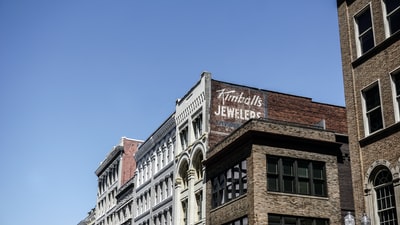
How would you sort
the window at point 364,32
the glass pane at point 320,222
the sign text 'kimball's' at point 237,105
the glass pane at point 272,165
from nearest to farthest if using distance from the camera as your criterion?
the window at point 364,32, the glass pane at point 320,222, the glass pane at point 272,165, the sign text 'kimball's' at point 237,105

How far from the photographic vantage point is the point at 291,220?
35250 millimetres

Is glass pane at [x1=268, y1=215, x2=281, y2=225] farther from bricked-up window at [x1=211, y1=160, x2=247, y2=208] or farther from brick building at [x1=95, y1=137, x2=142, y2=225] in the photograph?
brick building at [x1=95, y1=137, x2=142, y2=225]

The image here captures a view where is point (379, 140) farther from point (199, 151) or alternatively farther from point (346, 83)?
point (199, 151)

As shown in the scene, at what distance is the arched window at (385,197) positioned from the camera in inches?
912

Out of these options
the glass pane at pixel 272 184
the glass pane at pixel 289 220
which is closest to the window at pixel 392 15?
the glass pane at pixel 272 184

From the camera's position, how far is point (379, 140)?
78.7 feet

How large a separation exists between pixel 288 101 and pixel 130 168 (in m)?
Answer: 31.8

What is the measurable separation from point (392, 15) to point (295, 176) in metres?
14.9

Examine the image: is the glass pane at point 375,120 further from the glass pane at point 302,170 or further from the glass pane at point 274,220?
the glass pane at point 302,170

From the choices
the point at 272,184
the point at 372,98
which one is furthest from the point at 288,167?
the point at 372,98

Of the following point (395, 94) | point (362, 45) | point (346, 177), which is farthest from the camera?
point (346, 177)

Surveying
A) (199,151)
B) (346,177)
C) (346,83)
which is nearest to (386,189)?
(346,83)

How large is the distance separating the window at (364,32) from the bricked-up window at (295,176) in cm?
1203

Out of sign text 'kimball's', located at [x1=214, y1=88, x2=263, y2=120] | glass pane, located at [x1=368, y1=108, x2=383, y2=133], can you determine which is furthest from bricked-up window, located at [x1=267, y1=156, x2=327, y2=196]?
glass pane, located at [x1=368, y1=108, x2=383, y2=133]
